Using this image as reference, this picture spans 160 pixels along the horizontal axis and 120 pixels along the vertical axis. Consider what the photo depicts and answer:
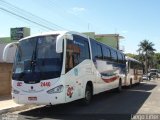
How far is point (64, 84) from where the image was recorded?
12.1 metres

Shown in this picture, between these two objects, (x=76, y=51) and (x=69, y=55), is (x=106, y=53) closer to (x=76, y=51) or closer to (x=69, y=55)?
(x=76, y=51)

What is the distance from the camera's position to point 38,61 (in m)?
12.3

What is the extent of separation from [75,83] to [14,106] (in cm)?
282

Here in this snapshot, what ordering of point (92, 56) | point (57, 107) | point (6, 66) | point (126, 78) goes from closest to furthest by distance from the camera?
point (57, 107) → point (92, 56) → point (6, 66) → point (126, 78)

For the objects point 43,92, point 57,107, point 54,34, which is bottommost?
point 57,107

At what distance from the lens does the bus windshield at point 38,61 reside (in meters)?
12.1

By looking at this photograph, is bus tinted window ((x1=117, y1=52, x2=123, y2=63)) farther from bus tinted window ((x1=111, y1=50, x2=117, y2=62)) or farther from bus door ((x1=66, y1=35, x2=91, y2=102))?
bus door ((x1=66, y1=35, x2=91, y2=102))

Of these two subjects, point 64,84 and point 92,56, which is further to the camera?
point 92,56

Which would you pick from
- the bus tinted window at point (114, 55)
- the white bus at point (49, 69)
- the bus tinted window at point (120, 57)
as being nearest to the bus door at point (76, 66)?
the white bus at point (49, 69)

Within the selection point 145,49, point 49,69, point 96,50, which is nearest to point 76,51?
point 49,69

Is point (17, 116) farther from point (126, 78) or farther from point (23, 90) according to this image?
point (126, 78)

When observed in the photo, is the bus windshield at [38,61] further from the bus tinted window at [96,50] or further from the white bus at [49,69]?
the bus tinted window at [96,50]

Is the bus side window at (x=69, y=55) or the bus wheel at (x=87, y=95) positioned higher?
the bus side window at (x=69, y=55)

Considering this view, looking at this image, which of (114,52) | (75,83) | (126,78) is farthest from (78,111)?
(126,78)
